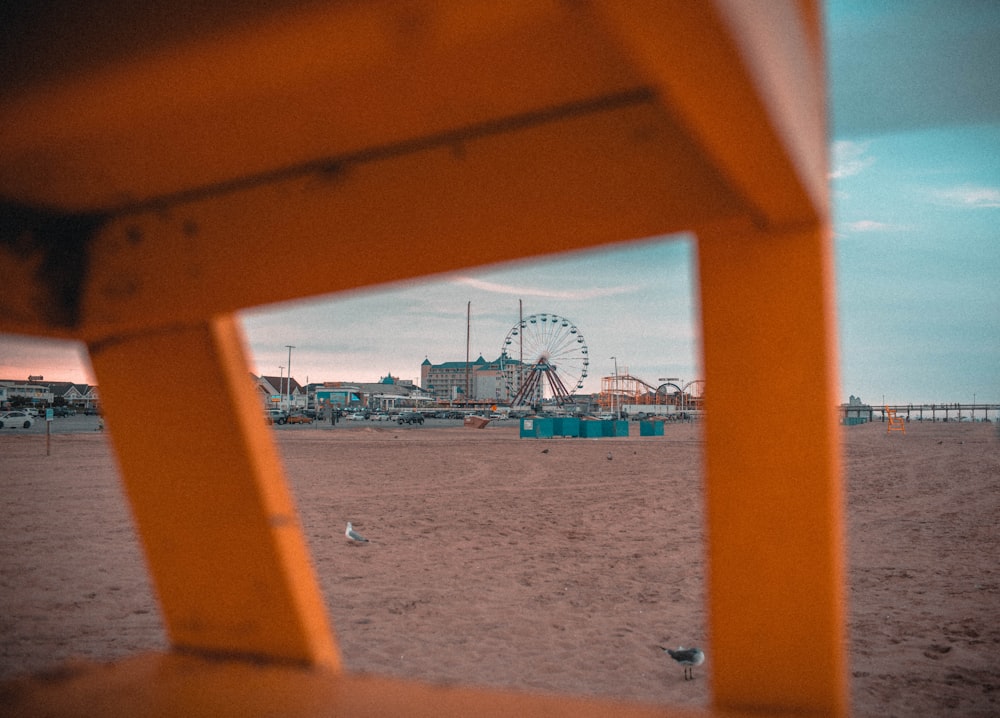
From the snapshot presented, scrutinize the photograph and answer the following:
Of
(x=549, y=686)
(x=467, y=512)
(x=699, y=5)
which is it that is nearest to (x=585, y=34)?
(x=699, y=5)

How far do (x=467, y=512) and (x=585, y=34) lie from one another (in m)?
8.38

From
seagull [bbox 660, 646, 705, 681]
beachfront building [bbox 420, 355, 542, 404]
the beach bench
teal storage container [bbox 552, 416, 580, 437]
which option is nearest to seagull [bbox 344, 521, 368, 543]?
seagull [bbox 660, 646, 705, 681]

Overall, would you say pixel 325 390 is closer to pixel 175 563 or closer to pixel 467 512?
pixel 467 512

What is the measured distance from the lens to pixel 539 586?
5605 millimetres

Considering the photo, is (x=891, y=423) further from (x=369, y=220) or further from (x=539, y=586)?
(x=369, y=220)

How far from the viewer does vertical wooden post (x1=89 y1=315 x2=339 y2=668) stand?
2.27 metres

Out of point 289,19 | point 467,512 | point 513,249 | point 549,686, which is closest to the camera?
point 289,19

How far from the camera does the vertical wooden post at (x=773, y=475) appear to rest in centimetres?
146

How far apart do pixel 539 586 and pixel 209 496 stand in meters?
3.77

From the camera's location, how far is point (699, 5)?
706mm

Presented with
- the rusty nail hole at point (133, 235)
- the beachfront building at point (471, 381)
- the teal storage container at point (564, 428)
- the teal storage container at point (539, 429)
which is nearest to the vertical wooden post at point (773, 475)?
the rusty nail hole at point (133, 235)

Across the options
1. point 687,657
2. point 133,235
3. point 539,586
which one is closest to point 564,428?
point 539,586

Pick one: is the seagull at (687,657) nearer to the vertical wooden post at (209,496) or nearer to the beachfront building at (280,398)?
the vertical wooden post at (209,496)

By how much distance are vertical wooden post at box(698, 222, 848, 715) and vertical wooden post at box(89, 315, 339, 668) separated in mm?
1368
